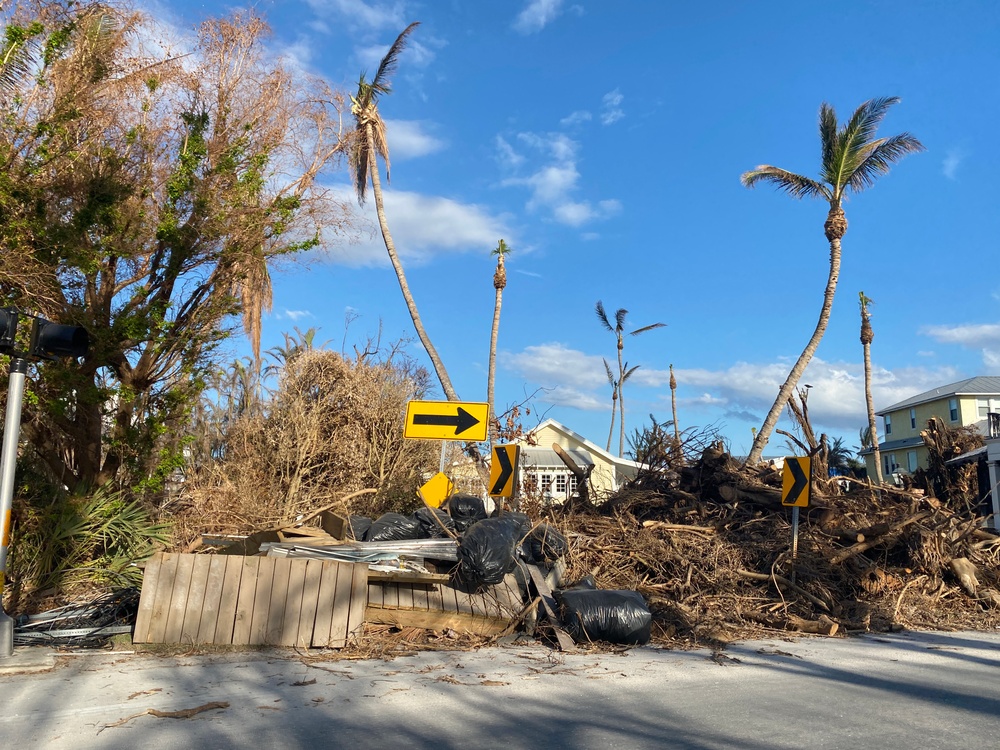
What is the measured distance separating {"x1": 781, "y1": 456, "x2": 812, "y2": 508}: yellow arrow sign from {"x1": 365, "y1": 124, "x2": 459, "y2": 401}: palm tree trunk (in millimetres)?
13984

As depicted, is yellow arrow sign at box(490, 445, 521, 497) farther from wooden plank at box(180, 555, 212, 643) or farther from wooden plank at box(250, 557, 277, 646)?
wooden plank at box(180, 555, 212, 643)

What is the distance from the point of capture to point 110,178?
954cm

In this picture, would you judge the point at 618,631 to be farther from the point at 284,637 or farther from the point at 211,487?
the point at 211,487

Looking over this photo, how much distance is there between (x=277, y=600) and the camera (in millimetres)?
7766

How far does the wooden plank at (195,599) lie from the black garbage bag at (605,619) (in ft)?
12.2

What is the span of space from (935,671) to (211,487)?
11247mm

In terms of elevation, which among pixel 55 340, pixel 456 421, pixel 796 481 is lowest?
pixel 796 481

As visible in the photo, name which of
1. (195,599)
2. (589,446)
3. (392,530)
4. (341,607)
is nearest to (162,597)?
(195,599)

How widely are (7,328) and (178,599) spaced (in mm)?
2950

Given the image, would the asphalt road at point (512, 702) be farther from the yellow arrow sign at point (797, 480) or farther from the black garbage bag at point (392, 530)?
the yellow arrow sign at point (797, 480)

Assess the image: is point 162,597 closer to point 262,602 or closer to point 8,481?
point 262,602

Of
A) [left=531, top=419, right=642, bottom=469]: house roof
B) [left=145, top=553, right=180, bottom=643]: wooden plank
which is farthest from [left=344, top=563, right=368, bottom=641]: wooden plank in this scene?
[left=531, top=419, right=642, bottom=469]: house roof

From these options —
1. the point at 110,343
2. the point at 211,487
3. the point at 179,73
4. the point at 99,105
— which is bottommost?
the point at 211,487

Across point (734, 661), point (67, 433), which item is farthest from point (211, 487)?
point (734, 661)
